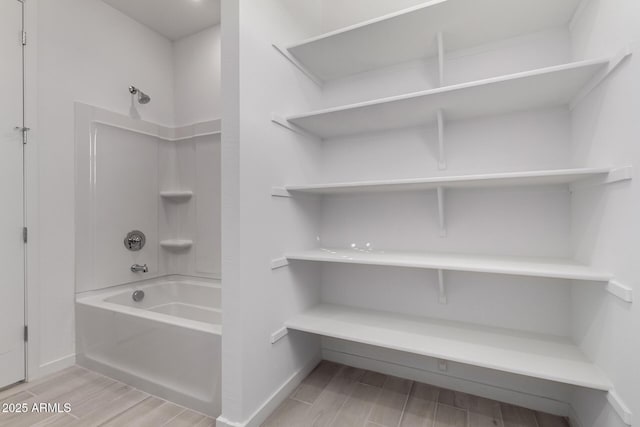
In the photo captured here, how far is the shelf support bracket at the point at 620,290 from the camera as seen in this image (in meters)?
0.90

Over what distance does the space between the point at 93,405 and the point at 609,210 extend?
2.52m

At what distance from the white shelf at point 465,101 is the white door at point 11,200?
5.45ft

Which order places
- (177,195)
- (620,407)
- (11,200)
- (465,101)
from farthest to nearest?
(177,195)
(11,200)
(465,101)
(620,407)

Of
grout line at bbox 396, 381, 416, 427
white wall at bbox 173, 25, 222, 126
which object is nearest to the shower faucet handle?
white wall at bbox 173, 25, 222, 126

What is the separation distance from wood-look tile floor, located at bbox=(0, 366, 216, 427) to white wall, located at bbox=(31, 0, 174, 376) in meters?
0.20

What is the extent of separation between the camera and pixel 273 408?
1.48 meters

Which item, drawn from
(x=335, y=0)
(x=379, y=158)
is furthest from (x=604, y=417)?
(x=335, y=0)

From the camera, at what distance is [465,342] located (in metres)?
1.38

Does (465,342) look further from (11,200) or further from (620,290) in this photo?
(11,200)

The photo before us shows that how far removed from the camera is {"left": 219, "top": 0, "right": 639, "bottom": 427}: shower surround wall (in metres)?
1.29

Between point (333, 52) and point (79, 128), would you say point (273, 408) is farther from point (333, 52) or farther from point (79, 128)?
point (79, 128)

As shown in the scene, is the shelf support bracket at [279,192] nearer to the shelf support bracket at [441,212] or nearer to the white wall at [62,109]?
the shelf support bracket at [441,212]

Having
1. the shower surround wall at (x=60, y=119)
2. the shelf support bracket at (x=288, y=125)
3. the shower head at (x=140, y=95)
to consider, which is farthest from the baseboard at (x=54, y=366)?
the shelf support bracket at (x=288, y=125)

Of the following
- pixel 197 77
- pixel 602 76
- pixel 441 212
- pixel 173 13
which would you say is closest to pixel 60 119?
pixel 197 77
